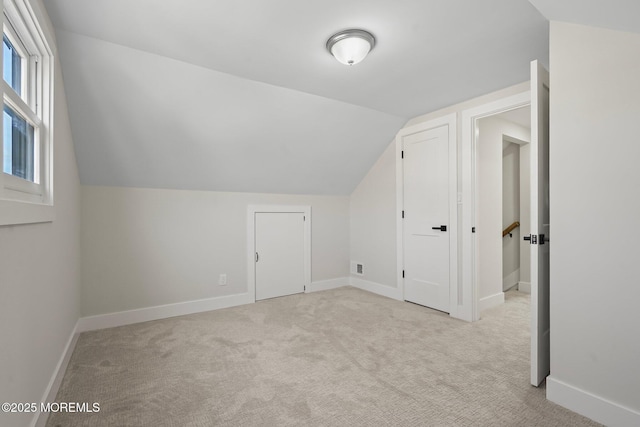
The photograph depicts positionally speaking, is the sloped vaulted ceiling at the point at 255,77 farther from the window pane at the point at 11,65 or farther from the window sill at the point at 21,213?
the window sill at the point at 21,213

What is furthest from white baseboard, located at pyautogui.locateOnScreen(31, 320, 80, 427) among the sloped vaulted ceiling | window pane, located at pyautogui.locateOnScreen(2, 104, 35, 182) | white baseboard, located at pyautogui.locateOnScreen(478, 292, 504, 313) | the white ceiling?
white baseboard, located at pyautogui.locateOnScreen(478, 292, 504, 313)

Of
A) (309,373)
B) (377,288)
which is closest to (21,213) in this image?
(309,373)

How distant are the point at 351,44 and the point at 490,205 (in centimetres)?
261

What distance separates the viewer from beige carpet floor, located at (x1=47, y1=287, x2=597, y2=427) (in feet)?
5.21

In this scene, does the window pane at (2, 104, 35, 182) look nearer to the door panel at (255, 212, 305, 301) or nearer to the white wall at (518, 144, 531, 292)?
the door panel at (255, 212, 305, 301)

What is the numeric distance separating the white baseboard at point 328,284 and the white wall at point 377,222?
0.21 meters

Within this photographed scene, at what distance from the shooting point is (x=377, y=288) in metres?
4.05

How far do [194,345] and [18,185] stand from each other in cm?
164

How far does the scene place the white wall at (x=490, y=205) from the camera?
3.40 meters

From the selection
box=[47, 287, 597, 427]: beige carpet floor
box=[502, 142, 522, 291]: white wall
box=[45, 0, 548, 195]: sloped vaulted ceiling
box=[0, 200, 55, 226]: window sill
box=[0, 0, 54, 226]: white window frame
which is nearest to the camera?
box=[0, 200, 55, 226]: window sill

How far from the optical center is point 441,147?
3.29 metres

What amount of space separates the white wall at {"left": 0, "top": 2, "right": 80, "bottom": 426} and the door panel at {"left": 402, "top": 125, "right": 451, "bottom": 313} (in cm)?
328

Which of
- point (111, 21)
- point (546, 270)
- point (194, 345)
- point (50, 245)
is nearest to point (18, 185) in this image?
point (50, 245)

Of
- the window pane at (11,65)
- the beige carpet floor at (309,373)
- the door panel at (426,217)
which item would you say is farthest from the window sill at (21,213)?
the door panel at (426,217)
